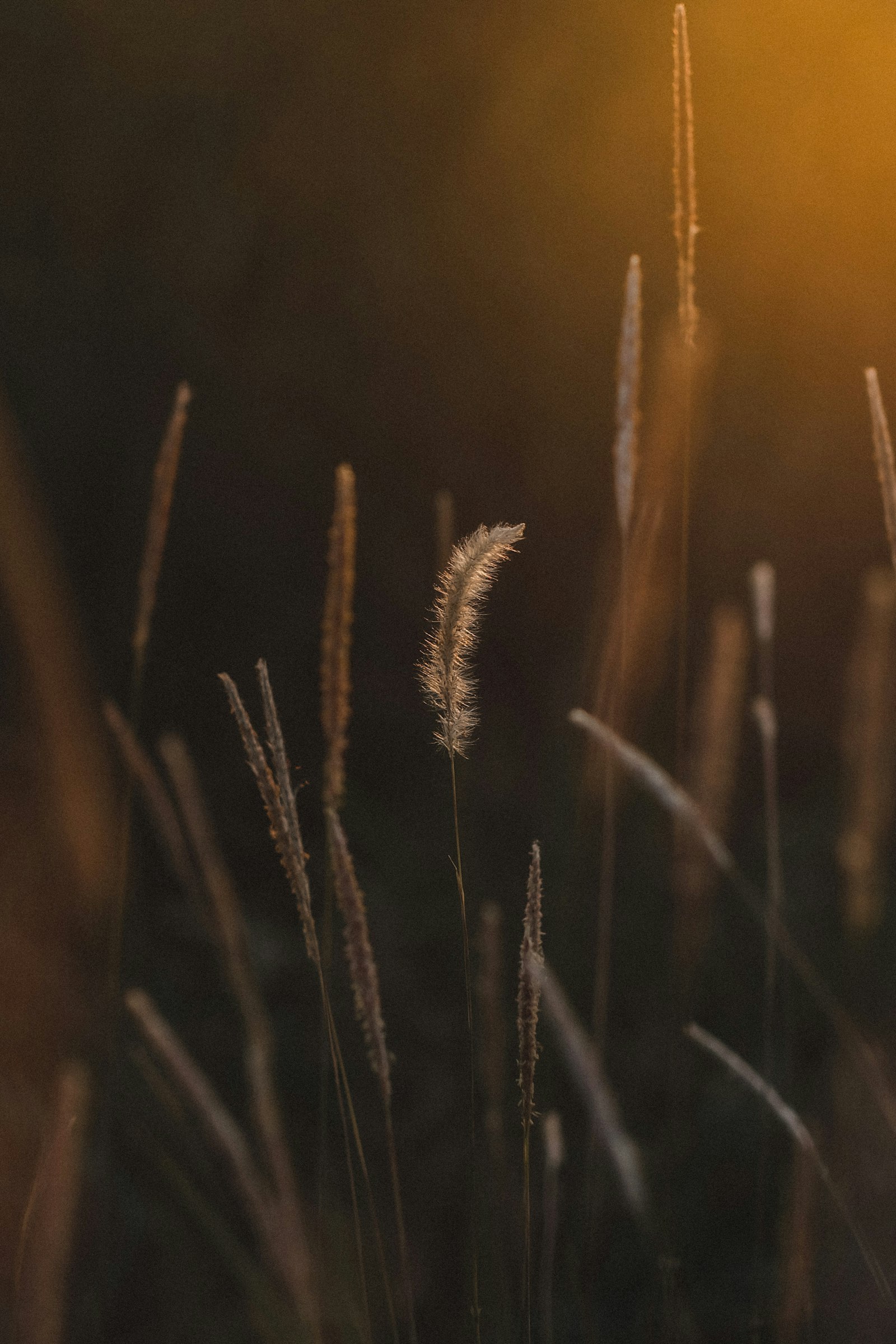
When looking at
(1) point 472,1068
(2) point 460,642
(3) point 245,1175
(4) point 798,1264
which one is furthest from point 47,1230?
(4) point 798,1264

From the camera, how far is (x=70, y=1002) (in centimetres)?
129

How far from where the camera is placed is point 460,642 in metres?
0.48

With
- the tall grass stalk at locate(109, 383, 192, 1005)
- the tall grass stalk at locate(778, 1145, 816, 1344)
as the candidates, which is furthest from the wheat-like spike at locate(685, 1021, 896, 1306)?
the tall grass stalk at locate(109, 383, 192, 1005)

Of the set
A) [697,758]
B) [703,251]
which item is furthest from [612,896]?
[703,251]

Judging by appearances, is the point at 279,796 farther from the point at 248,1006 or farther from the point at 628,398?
the point at 628,398

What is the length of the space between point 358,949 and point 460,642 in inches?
5.8

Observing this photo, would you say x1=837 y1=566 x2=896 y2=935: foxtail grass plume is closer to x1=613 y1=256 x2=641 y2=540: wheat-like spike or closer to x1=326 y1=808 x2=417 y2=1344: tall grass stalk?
x1=613 y1=256 x2=641 y2=540: wheat-like spike

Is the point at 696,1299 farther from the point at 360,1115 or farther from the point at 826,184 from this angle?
the point at 826,184

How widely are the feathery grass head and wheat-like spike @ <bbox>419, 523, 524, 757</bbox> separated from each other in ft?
0.24

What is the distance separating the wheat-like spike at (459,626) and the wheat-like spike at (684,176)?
0.72 feet

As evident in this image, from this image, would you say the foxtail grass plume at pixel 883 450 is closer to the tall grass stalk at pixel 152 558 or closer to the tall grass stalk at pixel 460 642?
the tall grass stalk at pixel 460 642

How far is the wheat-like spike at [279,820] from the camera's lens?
1.52ft

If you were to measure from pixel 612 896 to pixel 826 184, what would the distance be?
992mm

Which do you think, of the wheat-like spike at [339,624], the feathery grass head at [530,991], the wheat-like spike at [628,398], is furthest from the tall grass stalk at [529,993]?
the wheat-like spike at [628,398]
